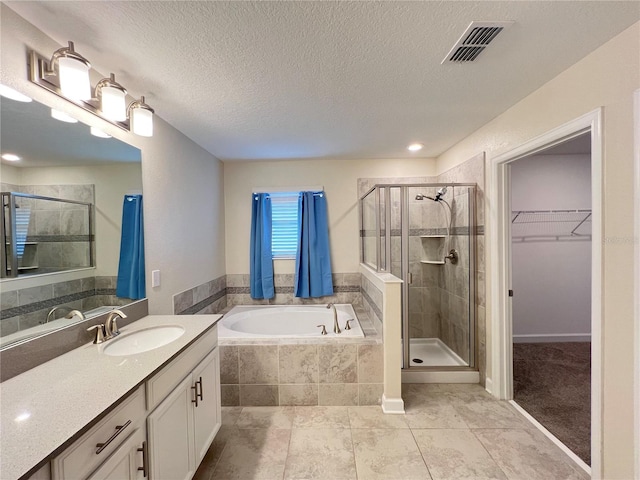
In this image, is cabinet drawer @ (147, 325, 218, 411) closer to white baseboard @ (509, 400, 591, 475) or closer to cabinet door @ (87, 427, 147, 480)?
cabinet door @ (87, 427, 147, 480)

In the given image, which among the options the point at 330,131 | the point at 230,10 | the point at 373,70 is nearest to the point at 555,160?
the point at 330,131

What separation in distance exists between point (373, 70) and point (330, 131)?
928 millimetres

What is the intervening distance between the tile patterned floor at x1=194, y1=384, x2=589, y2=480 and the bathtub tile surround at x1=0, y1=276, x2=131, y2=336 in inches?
45.5

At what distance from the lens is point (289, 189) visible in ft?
11.1

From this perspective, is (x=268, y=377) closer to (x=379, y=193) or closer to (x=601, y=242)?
(x=379, y=193)

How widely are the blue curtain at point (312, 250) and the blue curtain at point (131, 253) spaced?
1.77 m

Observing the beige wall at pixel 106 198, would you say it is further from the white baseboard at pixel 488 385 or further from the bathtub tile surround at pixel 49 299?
the white baseboard at pixel 488 385

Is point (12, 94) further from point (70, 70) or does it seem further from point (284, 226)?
point (284, 226)

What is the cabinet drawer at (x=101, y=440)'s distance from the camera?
748mm

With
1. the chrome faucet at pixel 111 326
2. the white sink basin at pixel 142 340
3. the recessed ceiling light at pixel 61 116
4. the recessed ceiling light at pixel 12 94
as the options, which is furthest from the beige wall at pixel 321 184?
the recessed ceiling light at pixel 12 94

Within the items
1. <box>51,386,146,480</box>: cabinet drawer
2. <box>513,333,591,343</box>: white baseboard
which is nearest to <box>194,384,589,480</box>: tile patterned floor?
<box>51,386,146,480</box>: cabinet drawer

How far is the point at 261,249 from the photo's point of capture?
3363 millimetres

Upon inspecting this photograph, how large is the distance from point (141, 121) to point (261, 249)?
76.2 inches

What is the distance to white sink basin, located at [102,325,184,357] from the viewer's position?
1.42 m
